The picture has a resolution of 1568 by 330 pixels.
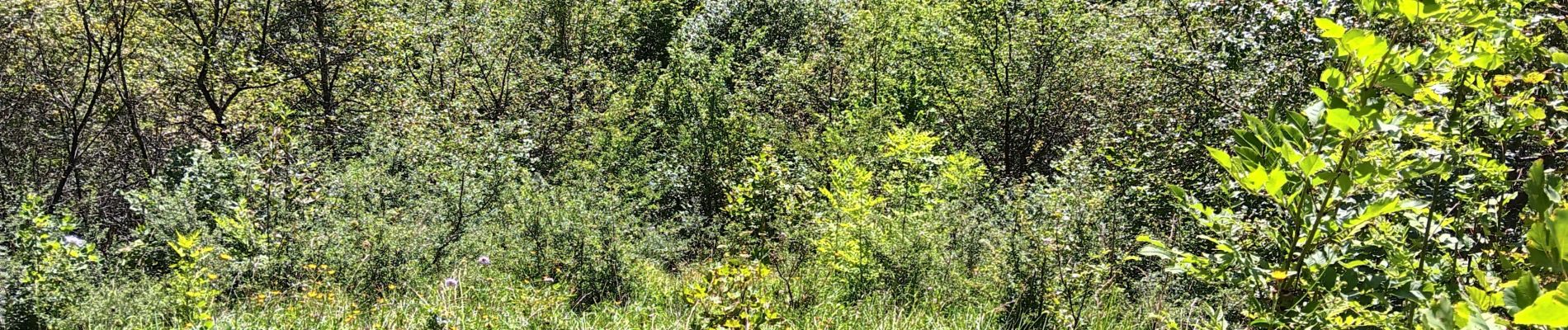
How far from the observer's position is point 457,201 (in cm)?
732

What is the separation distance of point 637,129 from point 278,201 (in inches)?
211

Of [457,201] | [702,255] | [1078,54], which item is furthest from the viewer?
[1078,54]

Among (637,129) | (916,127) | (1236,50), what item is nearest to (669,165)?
(637,129)

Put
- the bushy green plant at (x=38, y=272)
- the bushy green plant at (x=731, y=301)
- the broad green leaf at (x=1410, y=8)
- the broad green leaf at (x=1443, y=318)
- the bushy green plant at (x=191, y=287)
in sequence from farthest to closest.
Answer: the bushy green plant at (x=38, y=272) → the bushy green plant at (x=191, y=287) → the bushy green plant at (x=731, y=301) → the broad green leaf at (x=1410, y=8) → the broad green leaf at (x=1443, y=318)

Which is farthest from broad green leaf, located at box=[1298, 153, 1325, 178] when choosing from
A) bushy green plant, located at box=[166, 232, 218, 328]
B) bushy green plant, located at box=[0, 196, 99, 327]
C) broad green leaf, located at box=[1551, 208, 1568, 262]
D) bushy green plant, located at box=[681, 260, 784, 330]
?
bushy green plant, located at box=[0, 196, 99, 327]

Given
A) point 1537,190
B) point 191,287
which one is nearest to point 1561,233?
point 1537,190

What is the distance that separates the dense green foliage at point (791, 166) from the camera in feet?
4.48

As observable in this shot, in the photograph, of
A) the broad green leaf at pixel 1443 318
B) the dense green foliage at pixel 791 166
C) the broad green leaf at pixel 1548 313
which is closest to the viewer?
the broad green leaf at pixel 1548 313

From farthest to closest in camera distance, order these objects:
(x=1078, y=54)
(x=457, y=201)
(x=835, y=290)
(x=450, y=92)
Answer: (x=450, y=92), (x=1078, y=54), (x=457, y=201), (x=835, y=290)

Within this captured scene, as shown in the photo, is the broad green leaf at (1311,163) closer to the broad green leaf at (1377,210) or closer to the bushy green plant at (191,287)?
the broad green leaf at (1377,210)

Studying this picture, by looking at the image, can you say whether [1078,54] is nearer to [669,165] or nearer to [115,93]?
[669,165]

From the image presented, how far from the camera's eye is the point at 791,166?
983 centimetres

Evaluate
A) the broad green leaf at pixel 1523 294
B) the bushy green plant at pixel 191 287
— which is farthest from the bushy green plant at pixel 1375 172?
the bushy green plant at pixel 191 287

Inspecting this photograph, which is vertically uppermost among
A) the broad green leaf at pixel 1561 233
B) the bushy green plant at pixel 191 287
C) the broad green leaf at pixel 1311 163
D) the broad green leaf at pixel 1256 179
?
the broad green leaf at pixel 1561 233
